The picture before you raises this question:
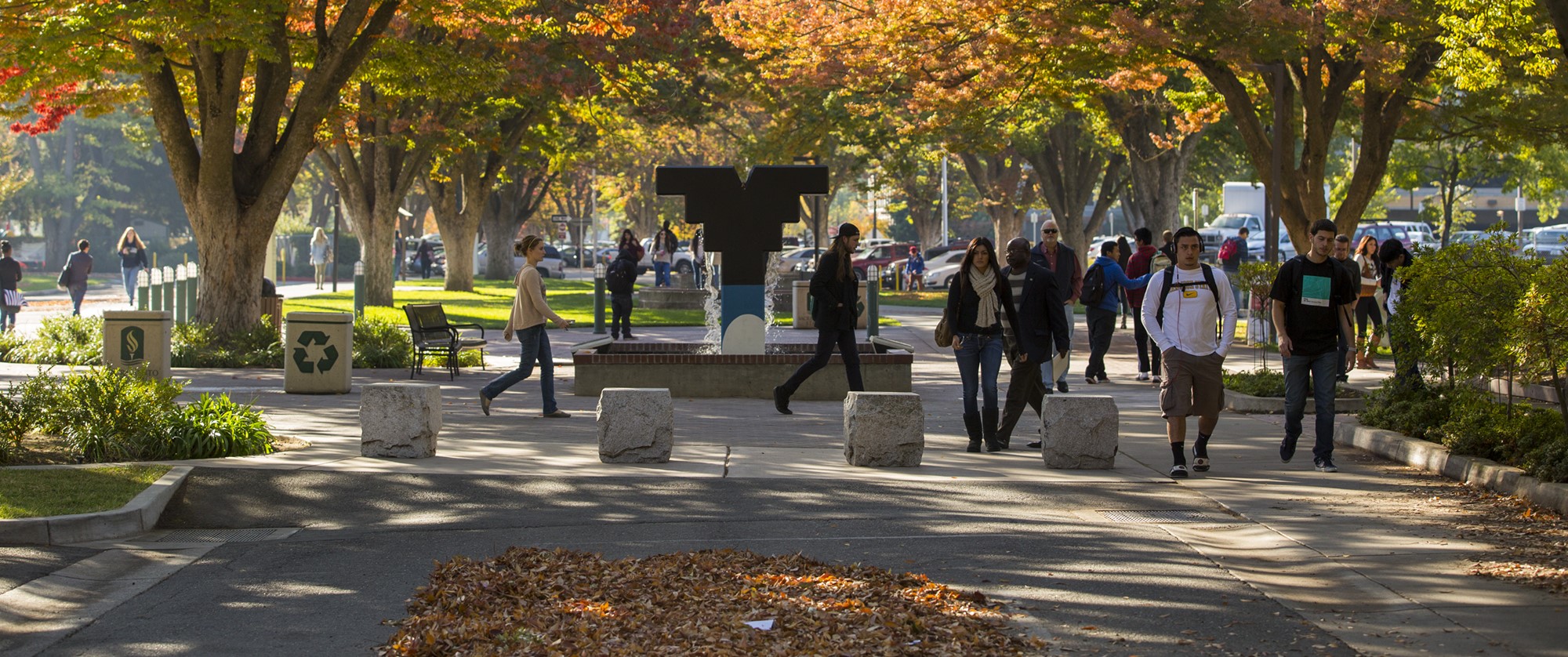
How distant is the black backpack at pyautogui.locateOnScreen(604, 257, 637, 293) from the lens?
22.5 metres

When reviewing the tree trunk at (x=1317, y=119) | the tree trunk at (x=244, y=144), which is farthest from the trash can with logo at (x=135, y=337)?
the tree trunk at (x=1317, y=119)

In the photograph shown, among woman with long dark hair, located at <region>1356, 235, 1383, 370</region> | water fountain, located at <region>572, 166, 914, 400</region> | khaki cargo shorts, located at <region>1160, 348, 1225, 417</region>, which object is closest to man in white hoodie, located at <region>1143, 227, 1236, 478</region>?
khaki cargo shorts, located at <region>1160, 348, 1225, 417</region>

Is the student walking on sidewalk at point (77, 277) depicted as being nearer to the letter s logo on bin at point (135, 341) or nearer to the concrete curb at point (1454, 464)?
the letter s logo on bin at point (135, 341)

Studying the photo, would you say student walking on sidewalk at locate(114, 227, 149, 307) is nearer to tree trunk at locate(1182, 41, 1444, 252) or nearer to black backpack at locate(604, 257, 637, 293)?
black backpack at locate(604, 257, 637, 293)

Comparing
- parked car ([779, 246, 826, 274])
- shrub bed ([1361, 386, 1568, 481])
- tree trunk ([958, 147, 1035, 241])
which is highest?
tree trunk ([958, 147, 1035, 241])

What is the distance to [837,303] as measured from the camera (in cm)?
1359

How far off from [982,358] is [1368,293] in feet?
30.1

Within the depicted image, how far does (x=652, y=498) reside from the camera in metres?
9.63

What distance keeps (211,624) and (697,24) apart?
24.1m

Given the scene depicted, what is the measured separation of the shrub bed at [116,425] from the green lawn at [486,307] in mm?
11604

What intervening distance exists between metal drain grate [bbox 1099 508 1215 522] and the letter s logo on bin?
1098cm

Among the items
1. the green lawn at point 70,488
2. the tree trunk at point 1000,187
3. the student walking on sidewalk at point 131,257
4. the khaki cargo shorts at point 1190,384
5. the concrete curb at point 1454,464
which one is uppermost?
A: the tree trunk at point 1000,187

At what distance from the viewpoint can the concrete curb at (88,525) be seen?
8.33 metres

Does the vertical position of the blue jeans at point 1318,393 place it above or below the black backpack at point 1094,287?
below
